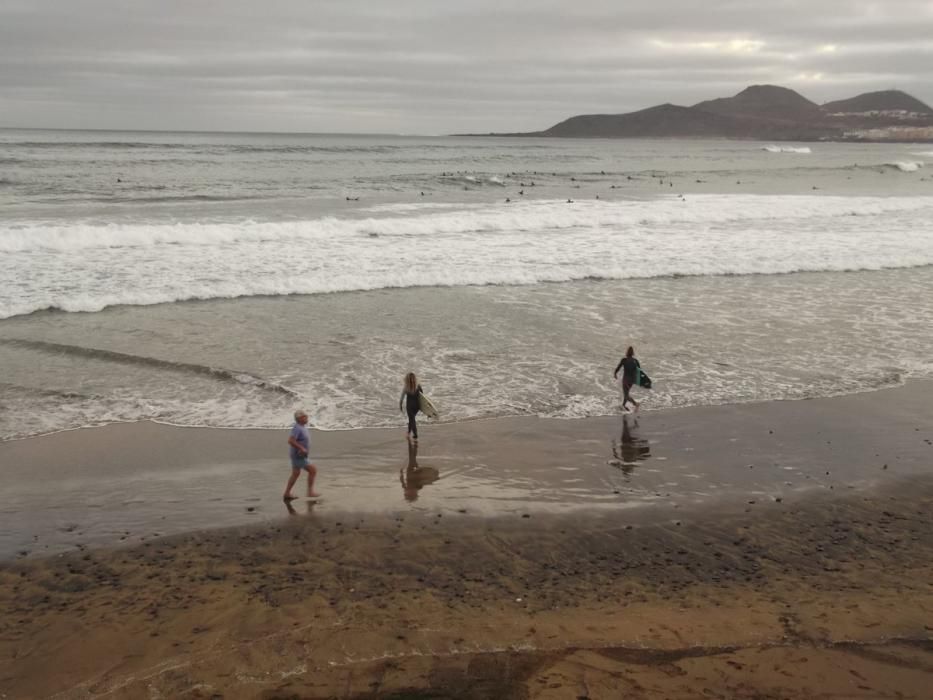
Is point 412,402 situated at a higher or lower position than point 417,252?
lower

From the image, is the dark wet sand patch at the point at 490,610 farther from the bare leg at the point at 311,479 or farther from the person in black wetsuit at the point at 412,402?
the person in black wetsuit at the point at 412,402

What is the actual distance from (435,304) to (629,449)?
10.1 meters

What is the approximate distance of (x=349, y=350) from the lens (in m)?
16.0

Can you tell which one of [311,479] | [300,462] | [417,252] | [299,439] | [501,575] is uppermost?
[417,252]

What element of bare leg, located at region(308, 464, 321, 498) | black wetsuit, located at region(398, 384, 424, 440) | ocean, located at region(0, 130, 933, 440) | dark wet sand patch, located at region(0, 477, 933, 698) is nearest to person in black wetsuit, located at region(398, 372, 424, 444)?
black wetsuit, located at region(398, 384, 424, 440)

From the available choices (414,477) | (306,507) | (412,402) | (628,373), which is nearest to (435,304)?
(628,373)

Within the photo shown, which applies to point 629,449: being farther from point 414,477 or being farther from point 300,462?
point 300,462

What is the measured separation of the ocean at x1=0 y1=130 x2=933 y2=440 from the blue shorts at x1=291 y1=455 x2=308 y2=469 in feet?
7.81

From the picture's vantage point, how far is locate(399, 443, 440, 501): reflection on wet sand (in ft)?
32.0

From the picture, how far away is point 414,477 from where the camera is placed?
1022cm

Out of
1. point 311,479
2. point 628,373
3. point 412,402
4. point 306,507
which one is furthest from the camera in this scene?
point 628,373

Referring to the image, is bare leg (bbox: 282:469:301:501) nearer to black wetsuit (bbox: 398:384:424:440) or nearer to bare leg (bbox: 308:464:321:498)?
bare leg (bbox: 308:464:321:498)

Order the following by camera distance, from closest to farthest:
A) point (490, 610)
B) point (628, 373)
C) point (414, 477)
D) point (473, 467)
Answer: point (490, 610)
point (414, 477)
point (473, 467)
point (628, 373)

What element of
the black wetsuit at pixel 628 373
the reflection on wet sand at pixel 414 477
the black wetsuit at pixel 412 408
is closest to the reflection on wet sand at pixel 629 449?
the black wetsuit at pixel 628 373
